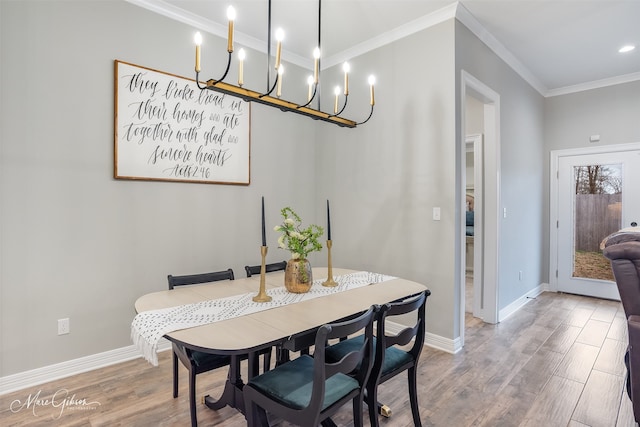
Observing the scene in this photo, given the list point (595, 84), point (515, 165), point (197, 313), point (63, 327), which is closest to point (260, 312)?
point (197, 313)

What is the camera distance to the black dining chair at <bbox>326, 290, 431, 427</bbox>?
5.26ft

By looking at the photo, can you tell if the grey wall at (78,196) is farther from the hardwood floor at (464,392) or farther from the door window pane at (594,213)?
the door window pane at (594,213)

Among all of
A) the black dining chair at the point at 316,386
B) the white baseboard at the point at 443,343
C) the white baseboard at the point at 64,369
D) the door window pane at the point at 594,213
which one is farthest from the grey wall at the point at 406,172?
the door window pane at the point at 594,213

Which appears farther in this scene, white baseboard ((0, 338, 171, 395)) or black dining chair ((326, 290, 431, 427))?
white baseboard ((0, 338, 171, 395))

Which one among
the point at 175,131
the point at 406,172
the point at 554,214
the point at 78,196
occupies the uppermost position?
the point at 175,131

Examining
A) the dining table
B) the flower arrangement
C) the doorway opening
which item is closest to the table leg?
the dining table

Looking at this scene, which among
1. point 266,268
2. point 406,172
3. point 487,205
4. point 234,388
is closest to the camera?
point 234,388

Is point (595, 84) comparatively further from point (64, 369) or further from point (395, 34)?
point (64, 369)

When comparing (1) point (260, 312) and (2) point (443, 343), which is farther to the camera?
(2) point (443, 343)

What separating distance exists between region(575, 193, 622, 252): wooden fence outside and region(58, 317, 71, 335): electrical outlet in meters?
5.76

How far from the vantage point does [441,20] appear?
115 inches

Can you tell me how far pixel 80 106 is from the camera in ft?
8.07

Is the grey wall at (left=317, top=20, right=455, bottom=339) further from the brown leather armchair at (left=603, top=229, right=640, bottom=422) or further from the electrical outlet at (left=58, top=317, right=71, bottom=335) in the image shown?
the electrical outlet at (left=58, top=317, right=71, bottom=335)

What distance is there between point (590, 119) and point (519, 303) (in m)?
2.64
